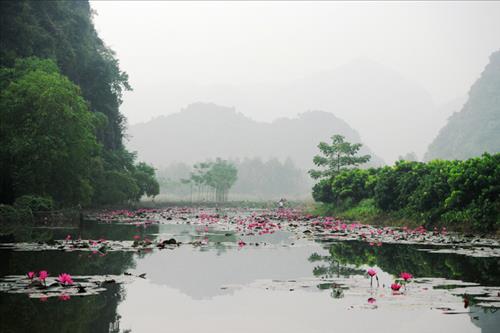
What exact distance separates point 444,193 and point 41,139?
827 inches

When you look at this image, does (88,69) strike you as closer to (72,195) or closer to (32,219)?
(72,195)

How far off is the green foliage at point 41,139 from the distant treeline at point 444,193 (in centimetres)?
1847

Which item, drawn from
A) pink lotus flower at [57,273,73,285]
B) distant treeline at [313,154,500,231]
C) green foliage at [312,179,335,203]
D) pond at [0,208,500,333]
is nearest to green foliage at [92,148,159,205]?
green foliage at [312,179,335,203]

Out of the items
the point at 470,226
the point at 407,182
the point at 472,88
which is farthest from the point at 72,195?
the point at 472,88

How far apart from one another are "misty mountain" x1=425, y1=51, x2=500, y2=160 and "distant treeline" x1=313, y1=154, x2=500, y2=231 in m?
139

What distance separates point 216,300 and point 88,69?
180 ft

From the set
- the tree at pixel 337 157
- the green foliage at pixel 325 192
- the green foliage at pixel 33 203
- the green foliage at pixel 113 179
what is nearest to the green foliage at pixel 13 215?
the green foliage at pixel 33 203

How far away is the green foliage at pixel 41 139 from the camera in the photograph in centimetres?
2947

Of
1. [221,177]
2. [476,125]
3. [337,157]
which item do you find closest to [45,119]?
[337,157]

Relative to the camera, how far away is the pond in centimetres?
748

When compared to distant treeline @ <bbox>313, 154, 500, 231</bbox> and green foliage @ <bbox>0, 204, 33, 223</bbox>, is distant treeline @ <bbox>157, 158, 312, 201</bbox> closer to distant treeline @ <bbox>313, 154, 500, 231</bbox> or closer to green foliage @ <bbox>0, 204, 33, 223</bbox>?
distant treeline @ <bbox>313, 154, 500, 231</bbox>

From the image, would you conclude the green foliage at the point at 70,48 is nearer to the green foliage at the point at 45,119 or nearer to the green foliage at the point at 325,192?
the green foliage at the point at 45,119

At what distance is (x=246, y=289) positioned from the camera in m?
10.3

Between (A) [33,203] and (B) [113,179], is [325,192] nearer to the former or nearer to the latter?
(B) [113,179]
